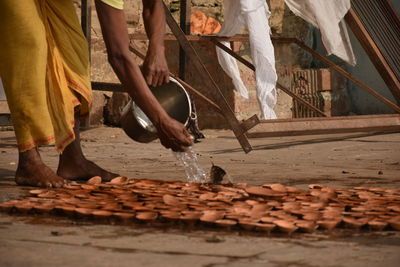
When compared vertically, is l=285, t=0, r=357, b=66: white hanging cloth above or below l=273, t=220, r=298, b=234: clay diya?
above

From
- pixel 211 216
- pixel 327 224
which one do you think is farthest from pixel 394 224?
pixel 211 216

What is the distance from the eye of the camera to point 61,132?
13.5 ft

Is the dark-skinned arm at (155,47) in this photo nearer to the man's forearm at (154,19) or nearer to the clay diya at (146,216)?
the man's forearm at (154,19)

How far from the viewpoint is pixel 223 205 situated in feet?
10.9

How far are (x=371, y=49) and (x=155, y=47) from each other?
1965 mm

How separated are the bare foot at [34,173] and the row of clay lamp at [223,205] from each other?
0.29 feet

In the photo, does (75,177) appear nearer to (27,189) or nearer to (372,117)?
(27,189)

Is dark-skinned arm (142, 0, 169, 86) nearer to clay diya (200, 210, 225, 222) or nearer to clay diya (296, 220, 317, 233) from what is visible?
clay diya (200, 210, 225, 222)

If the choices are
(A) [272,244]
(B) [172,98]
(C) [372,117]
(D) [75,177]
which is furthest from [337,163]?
(A) [272,244]

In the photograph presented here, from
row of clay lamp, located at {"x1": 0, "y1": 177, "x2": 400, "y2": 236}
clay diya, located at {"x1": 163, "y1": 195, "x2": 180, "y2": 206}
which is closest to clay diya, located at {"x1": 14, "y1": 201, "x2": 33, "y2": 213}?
row of clay lamp, located at {"x1": 0, "y1": 177, "x2": 400, "y2": 236}

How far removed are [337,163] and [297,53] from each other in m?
3.83

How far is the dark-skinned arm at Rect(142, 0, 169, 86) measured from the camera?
4.05 m

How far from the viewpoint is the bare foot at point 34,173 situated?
399 centimetres

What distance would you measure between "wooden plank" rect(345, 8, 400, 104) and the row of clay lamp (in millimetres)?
1879
